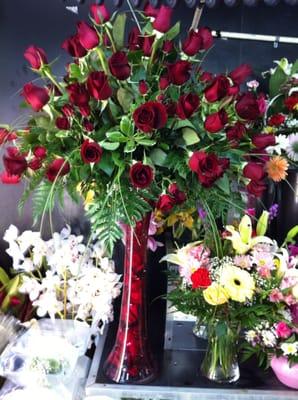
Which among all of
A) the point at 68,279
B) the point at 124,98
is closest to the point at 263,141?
the point at 124,98

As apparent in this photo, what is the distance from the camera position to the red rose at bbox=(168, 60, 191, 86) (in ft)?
2.82

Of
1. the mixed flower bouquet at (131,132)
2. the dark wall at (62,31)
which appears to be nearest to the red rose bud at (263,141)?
the mixed flower bouquet at (131,132)

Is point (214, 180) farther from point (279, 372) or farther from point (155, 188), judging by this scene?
point (279, 372)

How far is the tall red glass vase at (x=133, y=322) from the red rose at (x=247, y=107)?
32 cm

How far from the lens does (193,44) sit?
903 millimetres

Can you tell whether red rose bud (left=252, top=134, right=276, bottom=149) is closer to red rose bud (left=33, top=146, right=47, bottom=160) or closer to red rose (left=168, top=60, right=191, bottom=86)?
red rose (left=168, top=60, right=191, bottom=86)

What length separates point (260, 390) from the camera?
1052 mm

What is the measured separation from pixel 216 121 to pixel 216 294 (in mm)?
379

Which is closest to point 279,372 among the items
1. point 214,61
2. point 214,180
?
point 214,180

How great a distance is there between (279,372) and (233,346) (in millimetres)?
120

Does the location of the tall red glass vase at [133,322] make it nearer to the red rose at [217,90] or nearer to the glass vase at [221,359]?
the glass vase at [221,359]

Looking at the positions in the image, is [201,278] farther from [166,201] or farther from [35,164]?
[35,164]

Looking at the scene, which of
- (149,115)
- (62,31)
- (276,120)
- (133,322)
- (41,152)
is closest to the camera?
(149,115)

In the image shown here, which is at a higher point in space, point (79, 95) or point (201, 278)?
point (79, 95)
